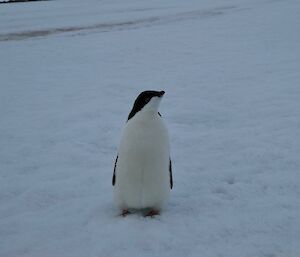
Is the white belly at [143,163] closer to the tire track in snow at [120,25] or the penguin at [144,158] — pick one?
the penguin at [144,158]

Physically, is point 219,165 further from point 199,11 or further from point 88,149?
point 199,11

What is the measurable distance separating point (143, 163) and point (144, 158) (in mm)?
32

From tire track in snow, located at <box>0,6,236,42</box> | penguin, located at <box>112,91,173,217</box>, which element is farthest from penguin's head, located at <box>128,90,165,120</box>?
tire track in snow, located at <box>0,6,236,42</box>

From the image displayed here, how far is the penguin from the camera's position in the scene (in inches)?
105


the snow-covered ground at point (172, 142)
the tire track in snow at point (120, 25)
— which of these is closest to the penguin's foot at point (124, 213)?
the snow-covered ground at point (172, 142)

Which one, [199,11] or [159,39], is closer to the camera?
[159,39]

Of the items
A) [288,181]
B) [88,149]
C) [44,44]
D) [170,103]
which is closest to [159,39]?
[44,44]

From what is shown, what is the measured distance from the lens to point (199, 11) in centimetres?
1633

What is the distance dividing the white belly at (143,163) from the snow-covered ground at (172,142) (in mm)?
169

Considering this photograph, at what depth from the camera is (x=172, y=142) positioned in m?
4.60

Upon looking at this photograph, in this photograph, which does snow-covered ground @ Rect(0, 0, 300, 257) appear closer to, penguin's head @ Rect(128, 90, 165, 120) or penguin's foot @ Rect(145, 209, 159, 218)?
penguin's foot @ Rect(145, 209, 159, 218)

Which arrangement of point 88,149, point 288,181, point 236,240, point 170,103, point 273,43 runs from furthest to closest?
point 273,43 → point 170,103 → point 88,149 → point 288,181 → point 236,240

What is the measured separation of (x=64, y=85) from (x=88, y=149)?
10.7ft

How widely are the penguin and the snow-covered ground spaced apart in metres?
0.17
